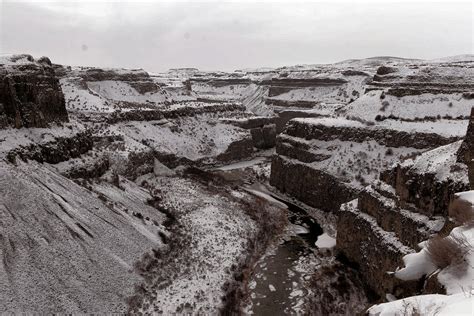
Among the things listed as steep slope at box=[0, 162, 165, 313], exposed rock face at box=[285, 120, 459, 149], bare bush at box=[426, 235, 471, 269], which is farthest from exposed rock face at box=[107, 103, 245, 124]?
bare bush at box=[426, 235, 471, 269]

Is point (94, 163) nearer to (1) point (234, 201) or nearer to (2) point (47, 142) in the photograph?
(2) point (47, 142)

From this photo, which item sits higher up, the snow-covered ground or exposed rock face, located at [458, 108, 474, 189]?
exposed rock face, located at [458, 108, 474, 189]

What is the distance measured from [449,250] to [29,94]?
93.3 ft

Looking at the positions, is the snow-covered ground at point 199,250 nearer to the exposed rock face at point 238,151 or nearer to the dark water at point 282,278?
the dark water at point 282,278

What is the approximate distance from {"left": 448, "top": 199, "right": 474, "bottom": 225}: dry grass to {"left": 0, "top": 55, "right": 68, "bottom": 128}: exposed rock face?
26.1 metres

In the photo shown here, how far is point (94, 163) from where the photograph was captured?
107ft

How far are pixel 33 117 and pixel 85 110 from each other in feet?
82.3

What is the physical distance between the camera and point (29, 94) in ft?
96.3

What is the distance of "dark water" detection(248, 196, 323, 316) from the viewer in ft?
74.6

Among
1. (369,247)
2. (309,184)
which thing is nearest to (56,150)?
(369,247)

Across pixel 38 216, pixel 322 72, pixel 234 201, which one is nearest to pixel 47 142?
pixel 38 216

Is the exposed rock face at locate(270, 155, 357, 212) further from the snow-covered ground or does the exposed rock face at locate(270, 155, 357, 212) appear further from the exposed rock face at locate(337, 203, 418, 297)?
the exposed rock face at locate(337, 203, 418, 297)

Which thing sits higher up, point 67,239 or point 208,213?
point 67,239

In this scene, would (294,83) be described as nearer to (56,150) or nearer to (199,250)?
(56,150)
